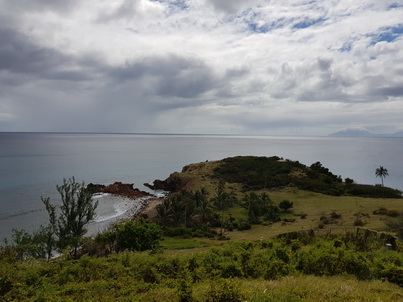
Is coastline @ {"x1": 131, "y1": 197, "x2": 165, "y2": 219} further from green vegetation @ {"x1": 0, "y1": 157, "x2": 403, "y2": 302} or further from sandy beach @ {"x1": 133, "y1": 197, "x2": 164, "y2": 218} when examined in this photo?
green vegetation @ {"x1": 0, "y1": 157, "x2": 403, "y2": 302}

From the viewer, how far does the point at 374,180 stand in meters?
115

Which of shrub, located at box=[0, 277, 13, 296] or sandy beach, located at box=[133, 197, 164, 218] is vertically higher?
shrub, located at box=[0, 277, 13, 296]

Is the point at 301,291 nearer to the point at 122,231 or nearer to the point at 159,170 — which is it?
the point at 122,231

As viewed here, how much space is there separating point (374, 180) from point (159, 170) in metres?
89.2

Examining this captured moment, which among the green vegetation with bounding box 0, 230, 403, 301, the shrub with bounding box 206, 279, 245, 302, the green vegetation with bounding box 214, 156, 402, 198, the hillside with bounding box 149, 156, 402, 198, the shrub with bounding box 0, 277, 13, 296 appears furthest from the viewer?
the hillside with bounding box 149, 156, 402, 198

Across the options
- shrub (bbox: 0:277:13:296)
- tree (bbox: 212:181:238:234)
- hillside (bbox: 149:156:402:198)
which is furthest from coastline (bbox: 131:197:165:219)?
shrub (bbox: 0:277:13:296)

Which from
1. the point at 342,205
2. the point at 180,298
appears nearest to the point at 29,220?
the point at 180,298

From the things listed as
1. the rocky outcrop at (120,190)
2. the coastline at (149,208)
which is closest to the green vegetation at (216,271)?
the coastline at (149,208)

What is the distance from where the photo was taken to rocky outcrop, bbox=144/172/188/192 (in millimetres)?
93250

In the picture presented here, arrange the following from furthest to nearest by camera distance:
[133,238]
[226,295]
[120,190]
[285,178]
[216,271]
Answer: [120,190]
[285,178]
[133,238]
[216,271]
[226,295]

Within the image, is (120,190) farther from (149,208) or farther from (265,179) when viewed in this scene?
(265,179)

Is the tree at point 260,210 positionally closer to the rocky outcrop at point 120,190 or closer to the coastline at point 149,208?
the coastline at point 149,208

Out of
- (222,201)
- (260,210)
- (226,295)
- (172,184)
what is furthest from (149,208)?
(226,295)

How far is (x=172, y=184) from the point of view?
99125 millimetres
